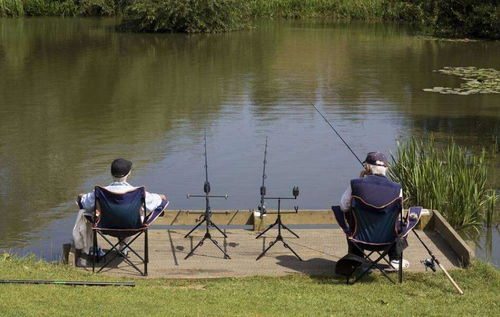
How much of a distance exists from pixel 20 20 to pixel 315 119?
29.1 metres

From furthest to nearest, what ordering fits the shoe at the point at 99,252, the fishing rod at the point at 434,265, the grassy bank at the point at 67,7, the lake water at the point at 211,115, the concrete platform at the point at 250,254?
the grassy bank at the point at 67,7 < the lake water at the point at 211,115 < the shoe at the point at 99,252 < the concrete platform at the point at 250,254 < the fishing rod at the point at 434,265

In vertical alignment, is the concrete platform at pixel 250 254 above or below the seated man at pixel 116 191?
below

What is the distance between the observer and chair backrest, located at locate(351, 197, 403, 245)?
23.5ft

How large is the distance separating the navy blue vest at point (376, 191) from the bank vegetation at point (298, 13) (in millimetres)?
28425

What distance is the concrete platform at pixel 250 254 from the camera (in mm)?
7754

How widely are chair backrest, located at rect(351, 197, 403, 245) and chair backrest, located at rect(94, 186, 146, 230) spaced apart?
1745mm

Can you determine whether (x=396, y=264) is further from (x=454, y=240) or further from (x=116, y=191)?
(x=116, y=191)

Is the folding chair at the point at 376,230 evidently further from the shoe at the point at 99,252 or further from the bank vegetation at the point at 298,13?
the bank vegetation at the point at 298,13

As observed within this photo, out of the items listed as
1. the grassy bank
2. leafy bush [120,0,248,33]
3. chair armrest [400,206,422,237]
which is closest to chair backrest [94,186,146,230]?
chair armrest [400,206,422,237]

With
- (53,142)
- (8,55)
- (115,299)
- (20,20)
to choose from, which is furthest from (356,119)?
(20,20)

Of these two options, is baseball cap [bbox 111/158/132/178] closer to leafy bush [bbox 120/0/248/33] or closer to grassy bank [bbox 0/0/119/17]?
leafy bush [bbox 120/0/248/33]

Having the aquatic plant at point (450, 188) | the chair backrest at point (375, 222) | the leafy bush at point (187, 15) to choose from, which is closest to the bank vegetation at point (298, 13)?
the leafy bush at point (187, 15)

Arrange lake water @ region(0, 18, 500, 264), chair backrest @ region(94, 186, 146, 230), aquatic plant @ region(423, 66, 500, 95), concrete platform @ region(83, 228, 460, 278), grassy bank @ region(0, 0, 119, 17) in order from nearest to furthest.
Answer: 1. chair backrest @ region(94, 186, 146, 230)
2. concrete platform @ region(83, 228, 460, 278)
3. lake water @ region(0, 18, 500, 264)
4. aquatic plant @ region(423, 66, 500, 95)
5. grassy bank @ region(0, 0, 119, 17)

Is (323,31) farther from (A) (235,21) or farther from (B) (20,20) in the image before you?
(B) (20,20)
